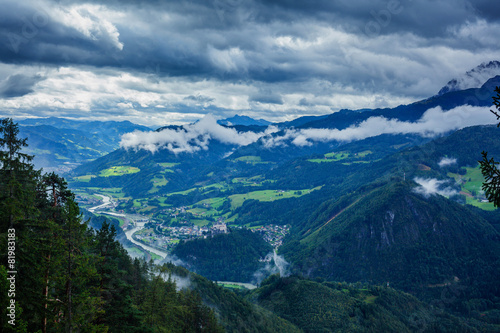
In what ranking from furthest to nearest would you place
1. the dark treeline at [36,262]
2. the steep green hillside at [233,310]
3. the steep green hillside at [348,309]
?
1. the steep green hillside at [348,309]
2. the steep green hillside at [233,310]
3. the dark treeline at [36,262]

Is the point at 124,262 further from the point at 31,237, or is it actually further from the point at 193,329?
the point at 31,237

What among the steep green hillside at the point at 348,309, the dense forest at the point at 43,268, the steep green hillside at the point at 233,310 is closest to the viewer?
the dense forest at the point at 43,268

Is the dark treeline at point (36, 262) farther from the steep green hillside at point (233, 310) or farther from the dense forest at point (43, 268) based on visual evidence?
the steep green hillside at point (233, 310)

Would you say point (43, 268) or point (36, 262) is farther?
point (36, 262)

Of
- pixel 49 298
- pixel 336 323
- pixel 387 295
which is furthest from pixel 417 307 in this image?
pixel 49 298

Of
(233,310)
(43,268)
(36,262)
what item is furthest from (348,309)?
(43,268)

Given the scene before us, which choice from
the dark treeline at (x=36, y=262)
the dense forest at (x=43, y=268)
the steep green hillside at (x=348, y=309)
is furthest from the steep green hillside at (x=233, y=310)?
the dark treeline at (x=36, y=262)

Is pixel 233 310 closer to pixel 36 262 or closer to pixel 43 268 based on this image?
pixel 36 262

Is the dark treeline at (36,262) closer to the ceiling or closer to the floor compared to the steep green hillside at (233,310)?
closer to the ceiling

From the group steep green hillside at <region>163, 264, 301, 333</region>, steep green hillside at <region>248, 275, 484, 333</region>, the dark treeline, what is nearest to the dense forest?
the dark treeline
